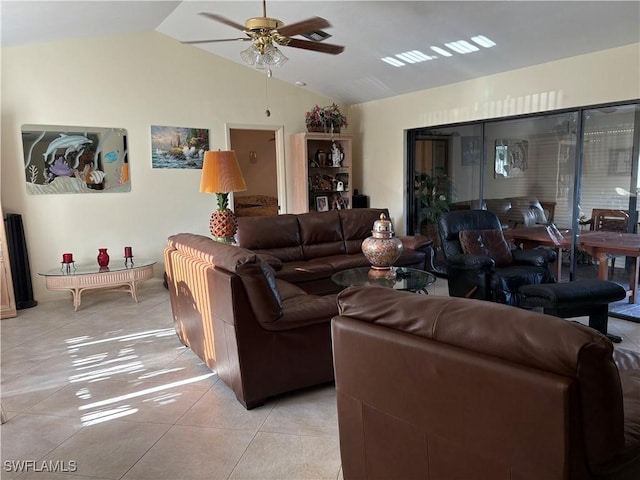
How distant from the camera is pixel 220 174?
378 cm

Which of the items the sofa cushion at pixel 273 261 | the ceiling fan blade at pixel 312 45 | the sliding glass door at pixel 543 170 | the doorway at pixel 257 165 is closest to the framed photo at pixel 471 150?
the sliding glass door at pixel 543 170

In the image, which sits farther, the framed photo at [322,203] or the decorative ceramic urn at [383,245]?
the framed photo at [322,203]

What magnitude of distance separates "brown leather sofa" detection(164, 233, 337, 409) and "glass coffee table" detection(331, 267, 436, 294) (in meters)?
0.59

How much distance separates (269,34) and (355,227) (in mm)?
2754

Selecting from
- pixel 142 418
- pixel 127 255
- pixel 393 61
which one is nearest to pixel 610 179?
pixel 393 61

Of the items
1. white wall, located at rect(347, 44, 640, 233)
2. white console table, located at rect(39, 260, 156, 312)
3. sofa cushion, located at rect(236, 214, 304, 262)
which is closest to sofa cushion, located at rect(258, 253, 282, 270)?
sofa cushion, located at rect(236, 214, 304, 262)

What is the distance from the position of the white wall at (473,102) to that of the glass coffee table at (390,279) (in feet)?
7.61

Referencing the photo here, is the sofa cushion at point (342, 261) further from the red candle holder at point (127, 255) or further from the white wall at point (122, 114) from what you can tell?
the red candle holder at point (127, 255)

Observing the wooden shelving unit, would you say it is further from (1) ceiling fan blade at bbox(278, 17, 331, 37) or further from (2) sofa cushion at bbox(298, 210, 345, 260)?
(1) ceiling fan blade at bbox(278, 17, 331, 37)

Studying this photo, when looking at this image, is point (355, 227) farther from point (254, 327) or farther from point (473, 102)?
point (254, 327)

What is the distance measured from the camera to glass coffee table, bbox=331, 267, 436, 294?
3277 mm

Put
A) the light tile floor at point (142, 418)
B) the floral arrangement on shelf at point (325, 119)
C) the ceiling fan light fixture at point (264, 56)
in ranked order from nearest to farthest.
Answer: the light tile floor at point (142, 418) → the ceiling fan light fixture at point (264, 56) → the floral arrangement on shelf at point (325, 119)

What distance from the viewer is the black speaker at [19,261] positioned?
466cm

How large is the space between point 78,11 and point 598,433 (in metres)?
4.95
